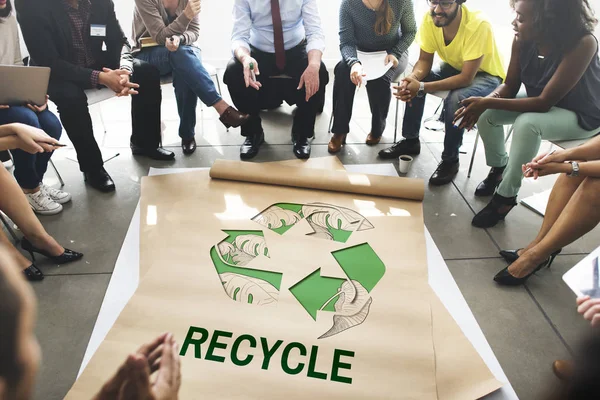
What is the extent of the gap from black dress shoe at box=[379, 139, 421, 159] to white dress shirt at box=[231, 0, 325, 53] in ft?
2.61

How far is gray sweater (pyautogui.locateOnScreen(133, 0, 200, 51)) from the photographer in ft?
8.48

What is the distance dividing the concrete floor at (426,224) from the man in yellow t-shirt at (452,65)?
29 centimetres

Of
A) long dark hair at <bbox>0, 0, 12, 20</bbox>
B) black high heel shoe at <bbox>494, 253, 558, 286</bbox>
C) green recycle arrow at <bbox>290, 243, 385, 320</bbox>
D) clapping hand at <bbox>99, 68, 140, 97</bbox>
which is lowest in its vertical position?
black high heel shoe at <bbox>494, 253, 558, 286</bbox>

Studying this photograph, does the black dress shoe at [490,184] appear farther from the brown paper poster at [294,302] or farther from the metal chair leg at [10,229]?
the metal chair leg at [10,229]

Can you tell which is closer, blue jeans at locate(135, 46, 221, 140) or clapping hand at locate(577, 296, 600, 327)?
Answer: clapping hand at locate(577, 296, 600, 327)

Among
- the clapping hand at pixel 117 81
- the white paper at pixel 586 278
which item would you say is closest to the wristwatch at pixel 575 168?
the white paper at pixel 586 278

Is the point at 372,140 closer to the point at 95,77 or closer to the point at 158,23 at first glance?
the point at 158,23

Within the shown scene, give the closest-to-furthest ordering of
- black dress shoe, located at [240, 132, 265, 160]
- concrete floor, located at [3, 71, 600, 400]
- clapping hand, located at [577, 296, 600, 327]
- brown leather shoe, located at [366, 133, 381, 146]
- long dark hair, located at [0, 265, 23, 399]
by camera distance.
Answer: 1. long dark hair, located at [0, 265, 23, 399]
2. clapping hand, located at [577, 296, 600, 327]
3. concrete floor, located at [3, 71, 600, 400]
4. black dress shoe, located at [240, 132, 265, 160]
5. brown leather shoe, located at [366, 133, 381, 146]

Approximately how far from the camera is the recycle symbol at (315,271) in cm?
166

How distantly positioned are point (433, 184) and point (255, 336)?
1.59m

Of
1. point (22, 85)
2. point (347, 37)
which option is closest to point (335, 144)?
point (347, 37)

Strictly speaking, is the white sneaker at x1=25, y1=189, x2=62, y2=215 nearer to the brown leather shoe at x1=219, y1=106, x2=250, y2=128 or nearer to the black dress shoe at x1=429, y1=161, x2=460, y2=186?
the brown leather shoe at x1=219, y1=106, x2=250, y2=128

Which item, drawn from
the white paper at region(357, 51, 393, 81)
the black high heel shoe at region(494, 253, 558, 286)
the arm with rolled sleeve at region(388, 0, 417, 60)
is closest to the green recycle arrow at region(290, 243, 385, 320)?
the black high heel shoe at region(494, 253, 558, 286)

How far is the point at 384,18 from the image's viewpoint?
2.76 metres
